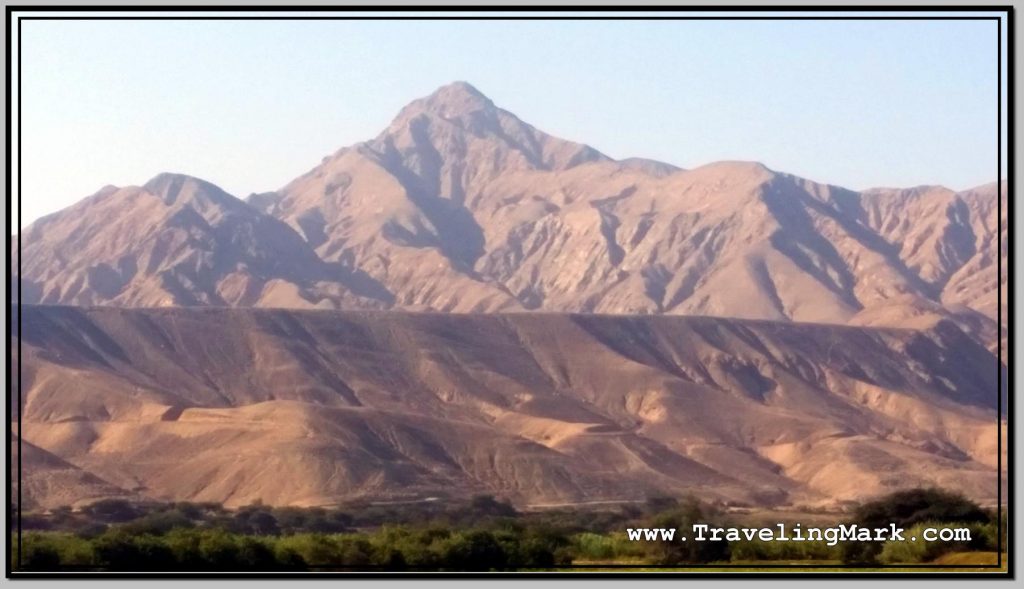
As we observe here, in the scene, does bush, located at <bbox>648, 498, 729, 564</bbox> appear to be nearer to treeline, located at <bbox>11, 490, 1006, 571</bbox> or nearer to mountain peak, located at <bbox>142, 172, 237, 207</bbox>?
treeline, located at <bbox>11, 490, 1006, 571</bbox>

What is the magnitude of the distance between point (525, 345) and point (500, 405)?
991cm

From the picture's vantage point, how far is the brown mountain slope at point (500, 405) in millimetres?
70562

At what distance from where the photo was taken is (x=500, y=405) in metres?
90.6

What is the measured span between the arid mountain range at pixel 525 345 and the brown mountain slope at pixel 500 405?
0.20m

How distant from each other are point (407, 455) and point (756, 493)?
14872 millimetres

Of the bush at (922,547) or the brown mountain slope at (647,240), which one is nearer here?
the bush at (922,547)

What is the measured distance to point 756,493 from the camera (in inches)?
2872

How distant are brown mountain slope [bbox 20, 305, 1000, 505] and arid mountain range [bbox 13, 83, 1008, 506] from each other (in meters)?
0.20

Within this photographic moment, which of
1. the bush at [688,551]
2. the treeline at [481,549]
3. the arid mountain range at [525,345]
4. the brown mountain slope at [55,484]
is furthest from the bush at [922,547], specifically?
the brown mountain slope at [55,484]

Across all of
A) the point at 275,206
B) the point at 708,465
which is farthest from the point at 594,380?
the point at 275,206

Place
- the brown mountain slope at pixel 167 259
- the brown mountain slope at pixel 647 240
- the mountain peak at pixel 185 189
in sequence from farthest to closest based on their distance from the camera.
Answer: the mountain peak at pixel 185 189 < the brown mountain slope at pixel 647 240 < the brown mountain slope at pixel 167 259

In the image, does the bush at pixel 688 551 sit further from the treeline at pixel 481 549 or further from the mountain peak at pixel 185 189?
the mountain peak at pixel 185 189

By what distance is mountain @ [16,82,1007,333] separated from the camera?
139 meters

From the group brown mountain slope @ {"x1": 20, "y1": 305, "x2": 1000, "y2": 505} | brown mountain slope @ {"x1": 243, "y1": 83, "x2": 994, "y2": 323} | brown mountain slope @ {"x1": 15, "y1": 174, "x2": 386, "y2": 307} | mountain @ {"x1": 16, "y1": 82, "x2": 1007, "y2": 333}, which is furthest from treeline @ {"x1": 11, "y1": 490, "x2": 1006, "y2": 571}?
brown mountain slope @ {"x1": 15, "y1": 174, "x2": 386, "y2": 307}
